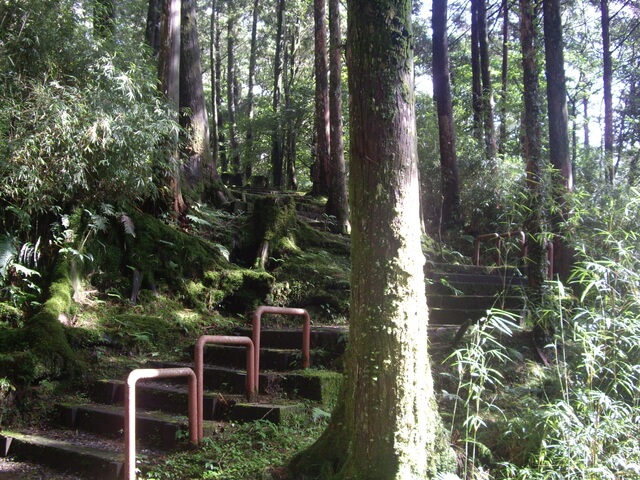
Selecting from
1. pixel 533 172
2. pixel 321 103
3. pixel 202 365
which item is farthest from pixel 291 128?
pixel 202 365

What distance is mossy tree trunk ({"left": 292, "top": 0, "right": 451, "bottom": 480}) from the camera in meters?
4.05

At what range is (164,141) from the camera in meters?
9.50

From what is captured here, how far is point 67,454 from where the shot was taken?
521 cm

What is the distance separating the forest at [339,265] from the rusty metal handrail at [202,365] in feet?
0.82

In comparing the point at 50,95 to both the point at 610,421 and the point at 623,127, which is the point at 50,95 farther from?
the point at 623,127

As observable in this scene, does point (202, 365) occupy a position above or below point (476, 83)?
below

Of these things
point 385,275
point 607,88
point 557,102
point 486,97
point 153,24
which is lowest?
point 385,275

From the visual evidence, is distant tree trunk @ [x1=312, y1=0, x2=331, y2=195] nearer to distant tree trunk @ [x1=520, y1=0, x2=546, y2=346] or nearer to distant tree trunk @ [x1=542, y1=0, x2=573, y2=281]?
distant tree trunk @ [x1=542, y1=0, x2=573, y2=281]

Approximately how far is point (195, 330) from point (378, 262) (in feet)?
15.7

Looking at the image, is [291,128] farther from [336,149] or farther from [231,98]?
[231,98]

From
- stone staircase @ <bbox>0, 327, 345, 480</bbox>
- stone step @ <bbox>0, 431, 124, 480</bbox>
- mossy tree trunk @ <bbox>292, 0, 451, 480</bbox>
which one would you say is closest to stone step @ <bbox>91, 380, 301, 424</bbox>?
stone staircase @ <bbox>0, 327, 345, 480</bbox>

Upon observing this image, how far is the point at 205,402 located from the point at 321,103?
11.0 m

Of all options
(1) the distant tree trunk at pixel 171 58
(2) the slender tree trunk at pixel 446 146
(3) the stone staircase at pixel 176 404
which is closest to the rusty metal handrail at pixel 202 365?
(3) the stone staircase at pixel 176 404

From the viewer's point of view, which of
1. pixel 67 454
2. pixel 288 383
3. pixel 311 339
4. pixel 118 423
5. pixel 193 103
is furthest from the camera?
pixel 193 103
